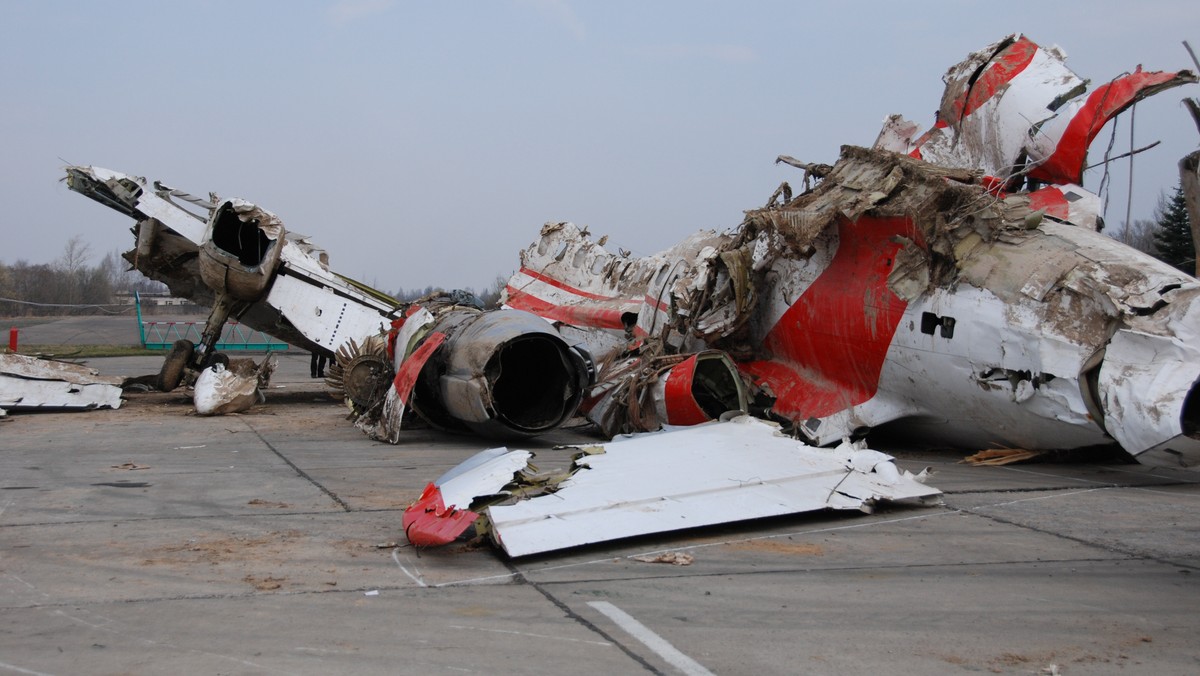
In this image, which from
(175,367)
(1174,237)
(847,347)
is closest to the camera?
(847,347)

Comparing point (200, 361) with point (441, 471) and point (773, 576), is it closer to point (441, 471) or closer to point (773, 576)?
point (441, 471)

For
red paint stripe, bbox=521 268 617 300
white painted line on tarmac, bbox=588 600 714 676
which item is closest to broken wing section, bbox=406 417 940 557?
white painted line on tarmac, bbox=588 600 714 676

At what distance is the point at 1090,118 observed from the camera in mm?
9406

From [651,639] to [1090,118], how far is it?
786cm

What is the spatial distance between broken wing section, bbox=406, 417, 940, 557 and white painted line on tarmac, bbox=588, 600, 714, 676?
882 millimetres

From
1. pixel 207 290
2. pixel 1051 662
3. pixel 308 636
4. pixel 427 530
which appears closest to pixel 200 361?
pixel 207 290

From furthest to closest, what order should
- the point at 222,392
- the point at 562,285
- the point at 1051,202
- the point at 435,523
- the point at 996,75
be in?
1. the point at 562,285
2. the point at 222,392
3. the point at 996,75
4. the point at 1051,202
5. the point at 435,523

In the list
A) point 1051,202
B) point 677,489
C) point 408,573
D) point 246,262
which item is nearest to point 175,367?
point 246,262

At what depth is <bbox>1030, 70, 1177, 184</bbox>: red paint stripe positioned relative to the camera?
9195 millimetres

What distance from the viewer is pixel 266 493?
7.56 metres

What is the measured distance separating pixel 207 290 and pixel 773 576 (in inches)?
577

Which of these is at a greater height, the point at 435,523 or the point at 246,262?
the point at 246,262

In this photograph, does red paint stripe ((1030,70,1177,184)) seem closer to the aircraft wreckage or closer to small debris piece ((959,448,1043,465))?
the aircraft wreckage

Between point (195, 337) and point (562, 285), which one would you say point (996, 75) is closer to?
point (562, 285)
